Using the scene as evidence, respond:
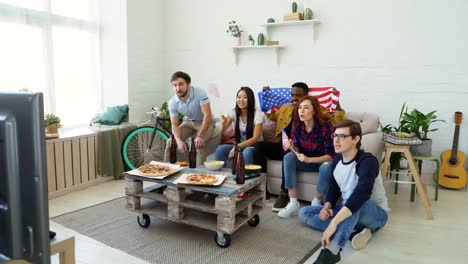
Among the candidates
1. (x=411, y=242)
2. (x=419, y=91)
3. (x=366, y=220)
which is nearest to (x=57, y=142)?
(x=366, y=220)

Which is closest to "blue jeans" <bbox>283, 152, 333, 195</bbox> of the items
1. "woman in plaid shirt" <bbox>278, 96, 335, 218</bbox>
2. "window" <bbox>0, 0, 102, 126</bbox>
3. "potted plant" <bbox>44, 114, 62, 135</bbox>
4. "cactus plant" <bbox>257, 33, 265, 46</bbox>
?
"woman in plaid shirt" <bbox>278, 96, 335, 218</bbox>

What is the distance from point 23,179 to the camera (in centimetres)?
64

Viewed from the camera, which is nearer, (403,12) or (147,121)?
(403,12)

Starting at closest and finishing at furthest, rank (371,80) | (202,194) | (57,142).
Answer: (202,194) < (57,142) < (371,80)

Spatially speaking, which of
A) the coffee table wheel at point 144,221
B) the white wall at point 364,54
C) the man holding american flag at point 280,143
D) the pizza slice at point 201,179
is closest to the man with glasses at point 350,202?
the man holding american flag at point 280,143

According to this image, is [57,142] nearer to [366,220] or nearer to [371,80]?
[366,220]

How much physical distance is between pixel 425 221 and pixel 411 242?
1.57ft

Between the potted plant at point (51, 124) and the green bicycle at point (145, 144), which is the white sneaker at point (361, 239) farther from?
the potted plant at point (51, 124)

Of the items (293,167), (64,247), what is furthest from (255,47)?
(64,247)

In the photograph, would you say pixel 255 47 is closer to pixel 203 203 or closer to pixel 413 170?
pixel 413 170

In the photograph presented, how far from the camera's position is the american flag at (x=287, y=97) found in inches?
142

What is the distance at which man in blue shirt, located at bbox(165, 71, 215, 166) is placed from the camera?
11.6 ft

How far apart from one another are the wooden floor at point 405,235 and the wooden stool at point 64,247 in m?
0.88

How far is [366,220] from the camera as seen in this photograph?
245 cm
